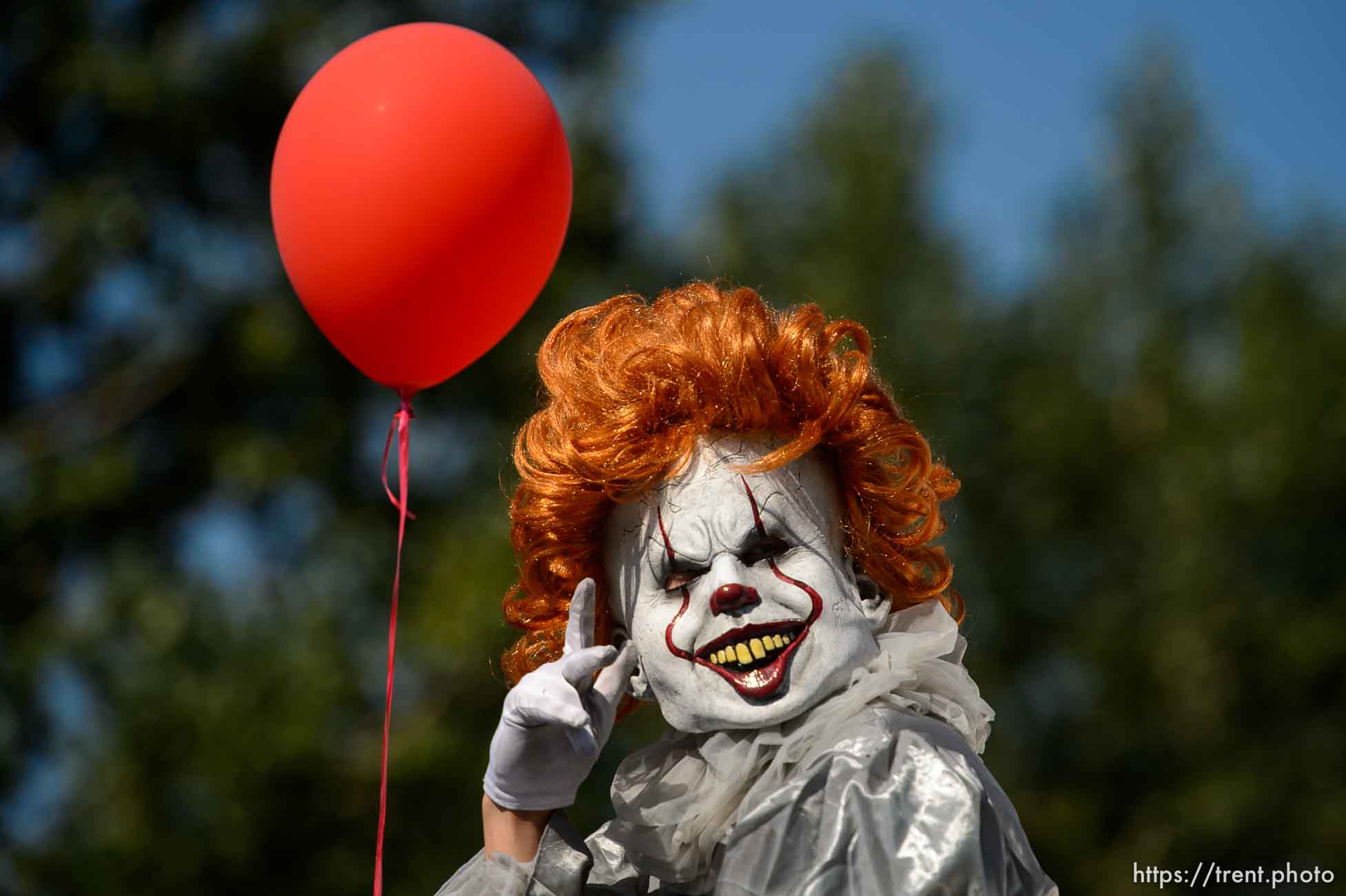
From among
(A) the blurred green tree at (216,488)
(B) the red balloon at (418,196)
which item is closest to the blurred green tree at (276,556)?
(A) the blurred green tree at (216,488)

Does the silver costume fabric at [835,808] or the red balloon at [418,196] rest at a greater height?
the red balloon at [418,196]

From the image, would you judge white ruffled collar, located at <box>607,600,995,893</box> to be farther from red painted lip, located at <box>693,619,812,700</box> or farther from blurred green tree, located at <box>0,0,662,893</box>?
blurred green tree, located at <box>0,0,662,893</box>

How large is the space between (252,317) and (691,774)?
6177mm

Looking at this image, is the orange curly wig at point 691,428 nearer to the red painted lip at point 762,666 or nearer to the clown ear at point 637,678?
the clown ear at point 637,678

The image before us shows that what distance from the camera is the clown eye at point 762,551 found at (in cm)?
258

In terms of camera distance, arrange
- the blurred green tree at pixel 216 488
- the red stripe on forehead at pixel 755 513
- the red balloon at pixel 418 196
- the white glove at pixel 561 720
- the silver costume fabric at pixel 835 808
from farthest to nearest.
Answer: the blurred green tree at pixel 216 488 < the red balloon at pixel 418 196 < the red stripe on forehead at pixel 755 513 < the white glove at pixel 561 720 < the silver costume fabric at pixel 835 808

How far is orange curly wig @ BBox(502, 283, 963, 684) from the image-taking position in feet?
8.60

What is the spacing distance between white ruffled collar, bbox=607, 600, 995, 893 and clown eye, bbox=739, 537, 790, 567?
0.76 ft

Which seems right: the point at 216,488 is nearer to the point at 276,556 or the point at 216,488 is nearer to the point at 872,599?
the point at 276,556

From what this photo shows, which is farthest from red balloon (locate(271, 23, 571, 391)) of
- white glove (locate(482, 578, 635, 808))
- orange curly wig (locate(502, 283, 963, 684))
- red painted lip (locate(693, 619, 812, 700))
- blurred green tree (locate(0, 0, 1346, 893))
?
blurred green tree (locate(0, 0, 1346, 893))

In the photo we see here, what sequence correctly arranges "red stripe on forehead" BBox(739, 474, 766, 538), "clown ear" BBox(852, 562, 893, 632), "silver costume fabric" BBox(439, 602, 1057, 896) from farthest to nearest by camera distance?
"clown ear" BBox(852, 562, 893, 632) < "red stripe on forehead" BBox(739, 474, 766, 538) < "silver costume fabric" BBox(439, 602, 1057, 896)

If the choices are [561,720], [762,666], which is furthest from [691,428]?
[561,720]

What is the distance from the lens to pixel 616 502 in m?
2.72

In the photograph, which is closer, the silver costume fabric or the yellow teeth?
the silver costume fabric
